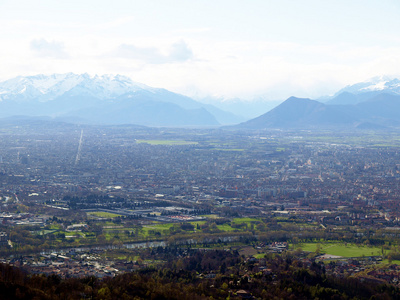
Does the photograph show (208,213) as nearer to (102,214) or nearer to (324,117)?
(102,214)

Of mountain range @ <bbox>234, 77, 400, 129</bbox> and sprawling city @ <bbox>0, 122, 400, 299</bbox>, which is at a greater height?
mountain range @ <bbox>234, 77, 400, 129</bbox>

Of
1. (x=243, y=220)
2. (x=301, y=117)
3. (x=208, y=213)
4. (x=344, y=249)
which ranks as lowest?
(x=344, y=249)

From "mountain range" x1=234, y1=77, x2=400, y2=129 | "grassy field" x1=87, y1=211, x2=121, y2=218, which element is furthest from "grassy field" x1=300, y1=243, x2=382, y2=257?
"mountain range" x1=234, y1=77, x2=400, y2=129

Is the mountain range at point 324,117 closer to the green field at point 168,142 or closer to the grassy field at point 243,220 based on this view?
the green field at point 168,142

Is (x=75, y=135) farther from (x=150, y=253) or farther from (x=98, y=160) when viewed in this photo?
(x=150, y=253)

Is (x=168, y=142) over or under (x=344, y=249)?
over

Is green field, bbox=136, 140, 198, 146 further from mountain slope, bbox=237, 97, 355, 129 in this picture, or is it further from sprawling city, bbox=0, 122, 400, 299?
mountain slope, bbox=237, 97, 355, 129

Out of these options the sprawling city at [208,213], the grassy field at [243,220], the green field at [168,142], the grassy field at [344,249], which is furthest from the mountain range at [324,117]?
the grassy field at [344,249]

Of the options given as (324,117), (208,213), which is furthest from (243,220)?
(324,117)

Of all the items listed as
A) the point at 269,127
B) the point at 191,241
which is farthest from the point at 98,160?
the point at 269,127
